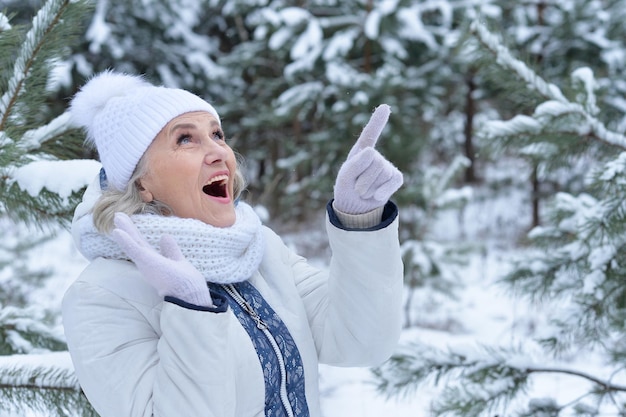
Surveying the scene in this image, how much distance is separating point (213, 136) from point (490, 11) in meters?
5.74

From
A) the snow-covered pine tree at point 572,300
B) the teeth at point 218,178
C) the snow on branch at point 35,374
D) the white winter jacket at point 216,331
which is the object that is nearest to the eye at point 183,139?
the teeth at point 218,178

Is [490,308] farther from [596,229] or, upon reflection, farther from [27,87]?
[27,87]

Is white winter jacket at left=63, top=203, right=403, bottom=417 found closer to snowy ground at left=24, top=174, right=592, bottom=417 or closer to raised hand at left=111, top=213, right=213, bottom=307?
raised hand at left=111, top=213, right=213, bottom=307

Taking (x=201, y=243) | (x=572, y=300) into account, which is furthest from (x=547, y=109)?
(x=201, y=243)

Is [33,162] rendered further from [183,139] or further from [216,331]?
[216,331]

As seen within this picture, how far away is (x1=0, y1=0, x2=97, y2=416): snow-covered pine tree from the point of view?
1.60 metres

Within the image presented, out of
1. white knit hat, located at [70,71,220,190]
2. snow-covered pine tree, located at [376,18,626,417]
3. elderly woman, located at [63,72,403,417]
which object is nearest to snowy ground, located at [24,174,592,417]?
snow-covered pine tree, located at [376,18,626,417]

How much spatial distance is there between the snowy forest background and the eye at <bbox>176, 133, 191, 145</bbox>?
1.05 ft

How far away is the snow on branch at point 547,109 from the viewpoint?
6.91 ft

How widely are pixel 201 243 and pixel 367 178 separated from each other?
0.36 m

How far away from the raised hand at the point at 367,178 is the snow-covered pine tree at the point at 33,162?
0.70m

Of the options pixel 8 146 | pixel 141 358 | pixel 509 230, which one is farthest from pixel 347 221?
pixel 509 230

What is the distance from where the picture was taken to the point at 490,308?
6168 mm

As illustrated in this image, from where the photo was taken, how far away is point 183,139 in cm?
147
